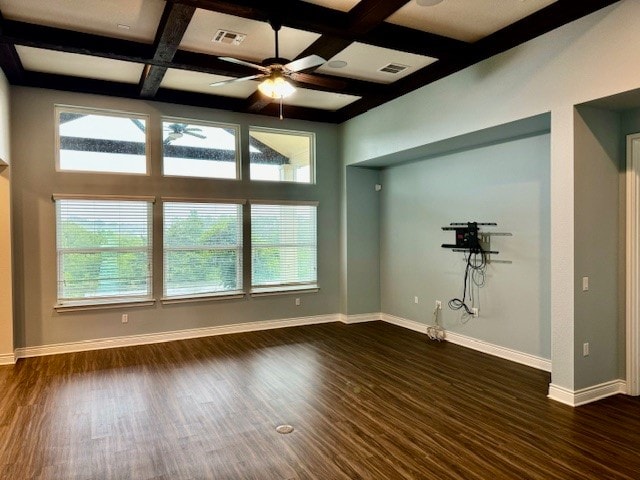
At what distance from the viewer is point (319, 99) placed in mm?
6176

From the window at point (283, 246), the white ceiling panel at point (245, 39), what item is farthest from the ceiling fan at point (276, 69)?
the window at point (283, 246)

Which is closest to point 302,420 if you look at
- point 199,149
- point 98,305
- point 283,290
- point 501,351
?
point 501,351

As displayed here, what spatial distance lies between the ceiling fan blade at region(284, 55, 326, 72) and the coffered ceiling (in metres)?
0.06

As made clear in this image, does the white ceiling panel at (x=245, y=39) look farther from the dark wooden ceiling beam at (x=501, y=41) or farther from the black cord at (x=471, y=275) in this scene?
the black cord at (x=471, y=275)

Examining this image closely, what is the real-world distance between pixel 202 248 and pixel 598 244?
15.8ft

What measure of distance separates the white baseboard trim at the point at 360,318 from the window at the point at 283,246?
0.74 metres

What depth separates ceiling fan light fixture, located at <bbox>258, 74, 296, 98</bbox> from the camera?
372 cm

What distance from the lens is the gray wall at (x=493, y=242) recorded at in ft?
15.1

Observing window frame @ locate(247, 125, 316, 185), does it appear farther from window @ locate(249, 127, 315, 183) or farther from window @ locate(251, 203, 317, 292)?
window @ locate(251, 203, 317, 292)

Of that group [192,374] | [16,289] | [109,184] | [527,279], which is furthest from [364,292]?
[16,289]

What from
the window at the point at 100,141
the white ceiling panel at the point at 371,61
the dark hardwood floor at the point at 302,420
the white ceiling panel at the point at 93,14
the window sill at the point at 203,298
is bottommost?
the dark hardwood floor at the point at 302,420

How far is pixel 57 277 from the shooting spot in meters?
5.26

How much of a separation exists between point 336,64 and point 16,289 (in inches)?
184

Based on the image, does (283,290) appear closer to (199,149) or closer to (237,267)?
(237,267)
